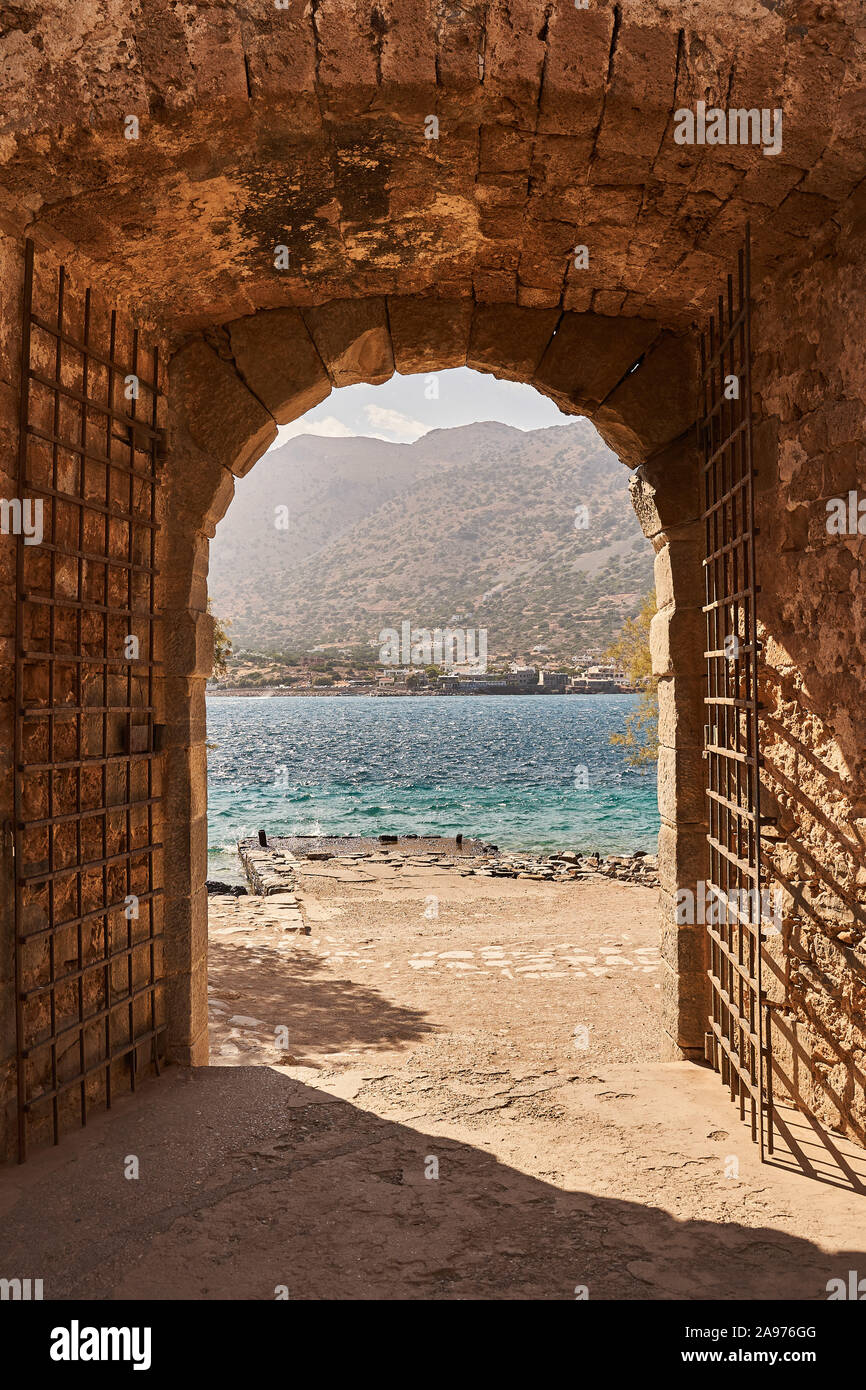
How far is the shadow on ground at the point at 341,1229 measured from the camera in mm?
2324

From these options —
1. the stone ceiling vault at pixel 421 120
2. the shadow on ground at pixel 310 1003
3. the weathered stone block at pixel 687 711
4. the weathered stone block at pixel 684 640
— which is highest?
the stone ceiling vault at pixel 421 120

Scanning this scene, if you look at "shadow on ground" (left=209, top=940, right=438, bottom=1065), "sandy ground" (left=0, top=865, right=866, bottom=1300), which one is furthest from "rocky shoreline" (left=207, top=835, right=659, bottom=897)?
"sandy ground" (left=0, top=865, right=866, bottom=1300)

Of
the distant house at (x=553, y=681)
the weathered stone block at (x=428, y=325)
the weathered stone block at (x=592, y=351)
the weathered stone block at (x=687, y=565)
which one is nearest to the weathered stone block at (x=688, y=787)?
the weathered stone block at (x=687, y=565)

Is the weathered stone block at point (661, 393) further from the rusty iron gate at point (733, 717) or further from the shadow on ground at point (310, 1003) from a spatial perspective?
the shadow on ground at point (310, 1003)

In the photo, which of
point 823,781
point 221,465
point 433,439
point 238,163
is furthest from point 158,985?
point 433,439

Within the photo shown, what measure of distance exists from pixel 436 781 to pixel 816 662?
35.7m

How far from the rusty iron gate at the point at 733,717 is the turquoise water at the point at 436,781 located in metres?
13.3

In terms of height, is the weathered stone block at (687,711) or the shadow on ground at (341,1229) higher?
the weathered stone block at (687,711)

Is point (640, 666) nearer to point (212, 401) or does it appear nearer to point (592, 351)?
point (592, 351)

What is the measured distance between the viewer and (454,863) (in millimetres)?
16531

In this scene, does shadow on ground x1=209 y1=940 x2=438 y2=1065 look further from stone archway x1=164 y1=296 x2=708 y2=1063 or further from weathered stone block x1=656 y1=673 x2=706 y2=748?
weathered stone block x1=656 y1=673 x2=706 y2=748

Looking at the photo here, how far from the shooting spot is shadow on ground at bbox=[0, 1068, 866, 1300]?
232cm

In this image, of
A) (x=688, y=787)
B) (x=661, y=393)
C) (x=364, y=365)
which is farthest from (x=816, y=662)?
(x=364, y=365)

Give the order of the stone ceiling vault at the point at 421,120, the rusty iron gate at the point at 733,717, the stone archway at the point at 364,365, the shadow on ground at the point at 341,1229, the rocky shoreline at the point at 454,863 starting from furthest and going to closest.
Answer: the rocky shoreline at the point at 454,863 → the stone archway at the point at 364,365 → the rusty iron gate at the point at 733,717 → the stone ceiling vault at the point at 421,120 → the shadow on ground at the point at 341,1229
